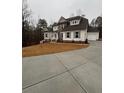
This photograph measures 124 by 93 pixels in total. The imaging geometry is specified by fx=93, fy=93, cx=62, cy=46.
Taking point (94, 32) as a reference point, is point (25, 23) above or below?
below

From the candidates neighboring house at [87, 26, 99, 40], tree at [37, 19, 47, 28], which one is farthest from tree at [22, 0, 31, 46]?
neighboring house at [87, 26, 99, 40]

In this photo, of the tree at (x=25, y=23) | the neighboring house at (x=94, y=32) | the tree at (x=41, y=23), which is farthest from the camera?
the neighboring house at (x=94, y=32)

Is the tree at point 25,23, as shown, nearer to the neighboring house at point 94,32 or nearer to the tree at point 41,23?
the tree at point 41,23

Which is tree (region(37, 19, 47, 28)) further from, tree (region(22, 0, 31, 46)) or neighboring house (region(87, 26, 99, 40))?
neighboring house (region(87, 26, 99, 40))

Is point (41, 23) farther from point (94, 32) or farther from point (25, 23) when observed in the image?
point (94, 32)

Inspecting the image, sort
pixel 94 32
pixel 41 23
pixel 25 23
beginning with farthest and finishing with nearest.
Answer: pixel 94 32 < pixel 41 23 < pixel 25 23

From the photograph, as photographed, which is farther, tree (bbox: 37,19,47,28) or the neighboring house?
the neighboring house

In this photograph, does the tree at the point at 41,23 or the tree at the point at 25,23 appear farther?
the tree at the point at 41,23

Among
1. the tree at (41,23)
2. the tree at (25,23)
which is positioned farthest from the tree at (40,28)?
the tree at (25,23)

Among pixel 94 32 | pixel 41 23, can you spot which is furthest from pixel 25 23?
pixel 94 32

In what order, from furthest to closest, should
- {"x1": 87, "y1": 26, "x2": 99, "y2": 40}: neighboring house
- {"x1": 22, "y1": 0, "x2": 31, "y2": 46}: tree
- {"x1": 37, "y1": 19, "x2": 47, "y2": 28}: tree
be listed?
{"x1": 87, "y1": 26, "x2": 99, "y2": 40}: neighboring house < {"x1": 37, "y1": 19, "x2": 47, "y2": 28}: tree < {"x1": 22, "y1": 0, "x2": 31, "y2": 46}: tree

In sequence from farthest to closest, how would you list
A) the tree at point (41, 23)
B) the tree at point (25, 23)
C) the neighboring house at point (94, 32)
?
the neighboring house at point (94, 32)
the tree at point (41, 23)
the tree at point (25, 23)
